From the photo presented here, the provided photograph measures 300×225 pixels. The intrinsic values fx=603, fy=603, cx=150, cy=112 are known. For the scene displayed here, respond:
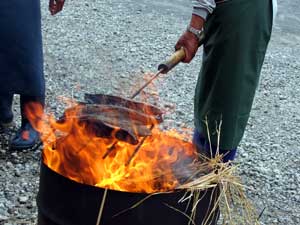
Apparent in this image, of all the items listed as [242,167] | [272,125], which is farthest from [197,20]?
[272,125]

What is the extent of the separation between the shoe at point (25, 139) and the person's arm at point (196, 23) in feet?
4.58

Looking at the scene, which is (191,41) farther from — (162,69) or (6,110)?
(6,110)

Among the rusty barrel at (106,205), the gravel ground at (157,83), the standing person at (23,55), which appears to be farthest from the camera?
the gravel ground at (157,83)

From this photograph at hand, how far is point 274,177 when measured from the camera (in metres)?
3.89

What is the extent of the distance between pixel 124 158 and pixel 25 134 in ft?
5.27

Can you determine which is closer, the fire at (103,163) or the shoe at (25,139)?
the fire at (103,163)

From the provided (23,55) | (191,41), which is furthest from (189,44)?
(23,55)

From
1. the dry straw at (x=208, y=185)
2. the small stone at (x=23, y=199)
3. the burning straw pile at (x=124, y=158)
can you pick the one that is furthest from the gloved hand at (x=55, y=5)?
the dry straw at (x=208, y=185)

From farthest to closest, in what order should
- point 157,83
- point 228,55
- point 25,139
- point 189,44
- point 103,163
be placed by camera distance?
point 157,83 < point 25,139 < point 228,55 < point 189,44 < point 103,163

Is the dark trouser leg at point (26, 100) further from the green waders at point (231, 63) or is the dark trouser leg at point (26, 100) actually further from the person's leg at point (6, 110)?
the green waders at point (231, 63)

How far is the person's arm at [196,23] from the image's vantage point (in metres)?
2.56

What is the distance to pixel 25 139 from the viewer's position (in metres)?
3.61

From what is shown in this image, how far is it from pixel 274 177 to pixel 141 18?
3535 millimetres

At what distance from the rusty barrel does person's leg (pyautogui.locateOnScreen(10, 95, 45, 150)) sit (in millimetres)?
1517
